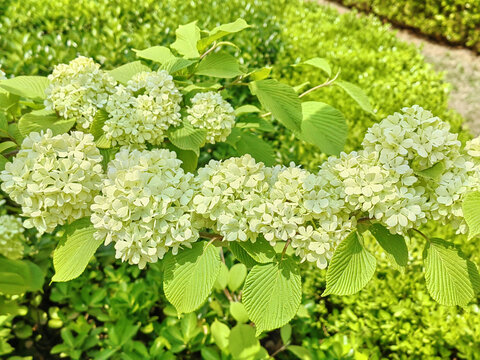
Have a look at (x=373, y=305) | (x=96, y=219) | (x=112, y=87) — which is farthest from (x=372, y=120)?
(x=96, y=219)

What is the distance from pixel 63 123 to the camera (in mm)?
1414

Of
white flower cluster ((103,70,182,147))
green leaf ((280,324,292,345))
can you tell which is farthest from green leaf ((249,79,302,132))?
green leaf ((280,324,292,345))

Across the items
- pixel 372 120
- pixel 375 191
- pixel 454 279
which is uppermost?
pixel 375 191

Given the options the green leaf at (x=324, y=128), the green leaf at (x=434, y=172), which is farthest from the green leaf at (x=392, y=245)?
the green leaf at (x=324, y=128)

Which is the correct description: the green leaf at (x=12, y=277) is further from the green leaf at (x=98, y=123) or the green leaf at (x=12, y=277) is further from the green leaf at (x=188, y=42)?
the green leaf at (x=188, y=42)

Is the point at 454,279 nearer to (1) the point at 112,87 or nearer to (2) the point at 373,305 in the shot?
(1) the point at 112,87

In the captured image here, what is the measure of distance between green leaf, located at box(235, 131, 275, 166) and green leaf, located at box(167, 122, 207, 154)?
0.31 m

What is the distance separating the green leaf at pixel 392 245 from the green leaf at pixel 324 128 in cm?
45

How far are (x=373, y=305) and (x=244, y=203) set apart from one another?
2.02 metres

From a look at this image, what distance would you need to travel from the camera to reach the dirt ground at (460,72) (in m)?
6.48

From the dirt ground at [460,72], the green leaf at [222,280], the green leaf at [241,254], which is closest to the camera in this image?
the green leaf at [241,254]

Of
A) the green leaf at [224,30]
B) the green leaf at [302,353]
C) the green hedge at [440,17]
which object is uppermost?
the green leaf at [224,30]

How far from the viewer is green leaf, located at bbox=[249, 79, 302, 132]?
1.42 meters

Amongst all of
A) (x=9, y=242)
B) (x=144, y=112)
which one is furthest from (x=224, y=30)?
(x=9, y=242)
